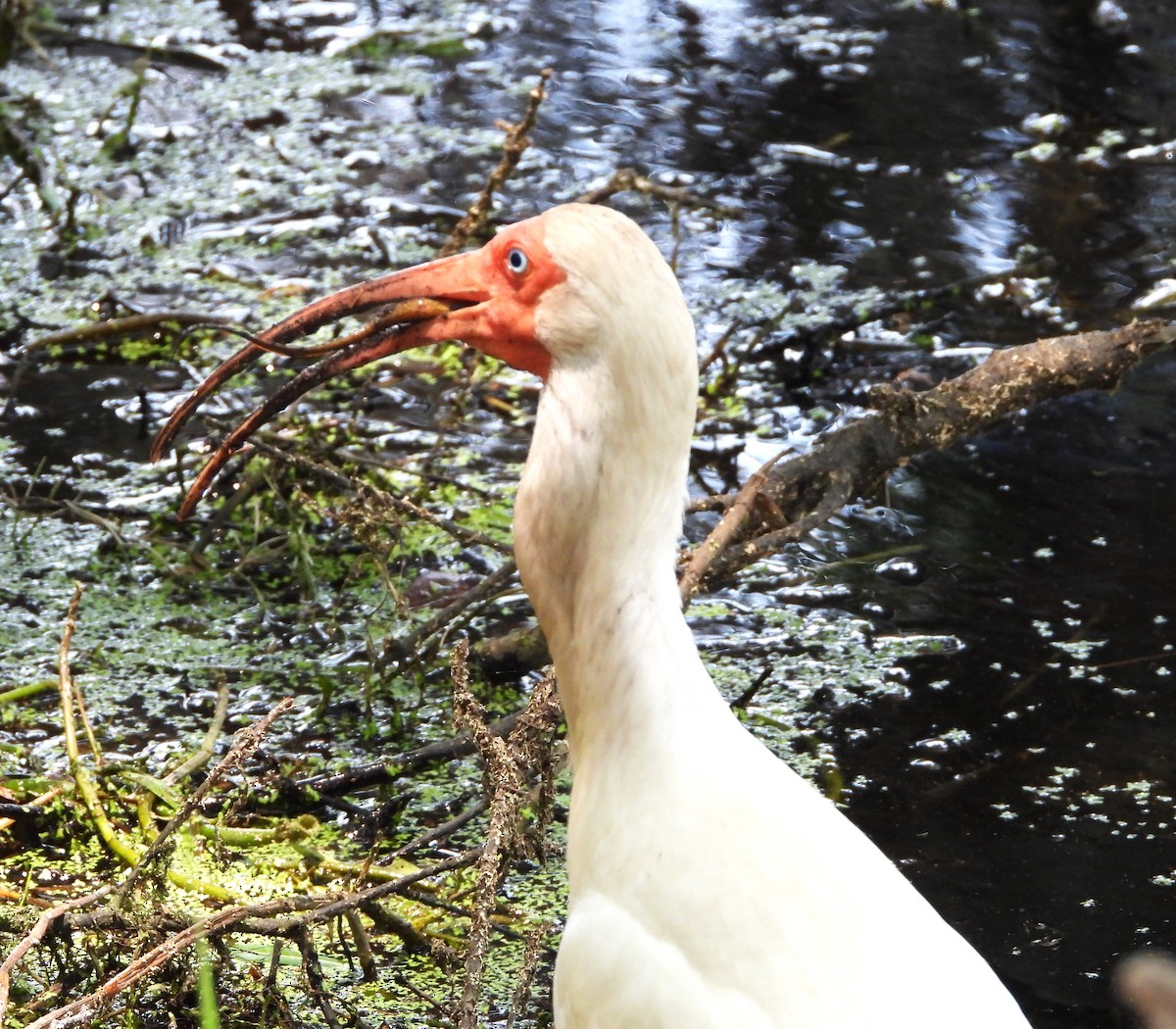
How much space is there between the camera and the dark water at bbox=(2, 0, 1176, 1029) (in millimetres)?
3516

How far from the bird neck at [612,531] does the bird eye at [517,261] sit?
166mm

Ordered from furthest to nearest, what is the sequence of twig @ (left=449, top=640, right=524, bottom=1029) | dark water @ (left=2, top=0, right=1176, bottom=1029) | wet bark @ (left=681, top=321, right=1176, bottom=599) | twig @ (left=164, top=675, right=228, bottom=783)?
wet bark @ (left=681, top=321, right=1176, bottom=599) < dark water @ (left=2, top=0, right=1176, bottom=1029) < twig @ (left=164, top=675, right=228, bottom=783) < twig @ (left=449, top=640, right=524, bottom=1029)

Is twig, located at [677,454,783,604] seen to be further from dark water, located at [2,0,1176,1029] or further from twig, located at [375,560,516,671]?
dark water, located at [2,0,1176,1029]

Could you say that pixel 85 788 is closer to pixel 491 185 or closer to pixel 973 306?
pixel 491 185

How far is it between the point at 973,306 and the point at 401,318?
11.8 feet

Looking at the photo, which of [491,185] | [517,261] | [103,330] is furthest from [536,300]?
[103,330]

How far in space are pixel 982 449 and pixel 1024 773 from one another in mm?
1467

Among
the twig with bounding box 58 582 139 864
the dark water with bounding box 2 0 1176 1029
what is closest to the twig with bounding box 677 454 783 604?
the dark water with bounding box 2 0 1176 1029

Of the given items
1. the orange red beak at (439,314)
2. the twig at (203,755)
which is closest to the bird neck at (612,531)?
the orange red beak at (439,314)

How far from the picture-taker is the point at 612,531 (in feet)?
7.30

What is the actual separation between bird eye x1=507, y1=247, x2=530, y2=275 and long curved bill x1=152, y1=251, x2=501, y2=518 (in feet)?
0.18

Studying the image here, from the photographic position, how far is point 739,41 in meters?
8.12

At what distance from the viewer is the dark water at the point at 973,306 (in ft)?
11.5

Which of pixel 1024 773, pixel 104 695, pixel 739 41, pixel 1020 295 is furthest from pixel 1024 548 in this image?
pixel 739 41
